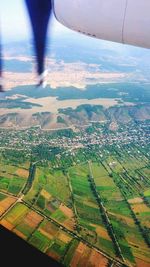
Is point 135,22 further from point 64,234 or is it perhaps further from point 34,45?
point 64,234

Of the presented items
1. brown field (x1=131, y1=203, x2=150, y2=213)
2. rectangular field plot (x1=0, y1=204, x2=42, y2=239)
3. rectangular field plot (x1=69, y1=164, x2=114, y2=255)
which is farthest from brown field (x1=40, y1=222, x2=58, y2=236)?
brown field (x1=131, y1=203, x2=150, y2=213)

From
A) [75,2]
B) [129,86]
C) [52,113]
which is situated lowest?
[75,2]

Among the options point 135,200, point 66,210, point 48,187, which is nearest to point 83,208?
point 66,210

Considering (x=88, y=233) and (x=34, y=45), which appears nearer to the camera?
(x=34, y=45)

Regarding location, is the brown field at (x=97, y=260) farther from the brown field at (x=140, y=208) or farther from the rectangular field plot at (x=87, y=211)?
the brown field at (x=140, y=208)

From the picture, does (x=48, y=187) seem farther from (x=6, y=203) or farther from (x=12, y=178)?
(x=6, y=203)

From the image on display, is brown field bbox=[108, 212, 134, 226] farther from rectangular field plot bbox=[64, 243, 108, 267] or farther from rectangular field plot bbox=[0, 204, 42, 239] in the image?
rectangular field plot bbox=[0, 204, 42, 239]

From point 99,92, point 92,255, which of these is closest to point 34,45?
point 92,255
